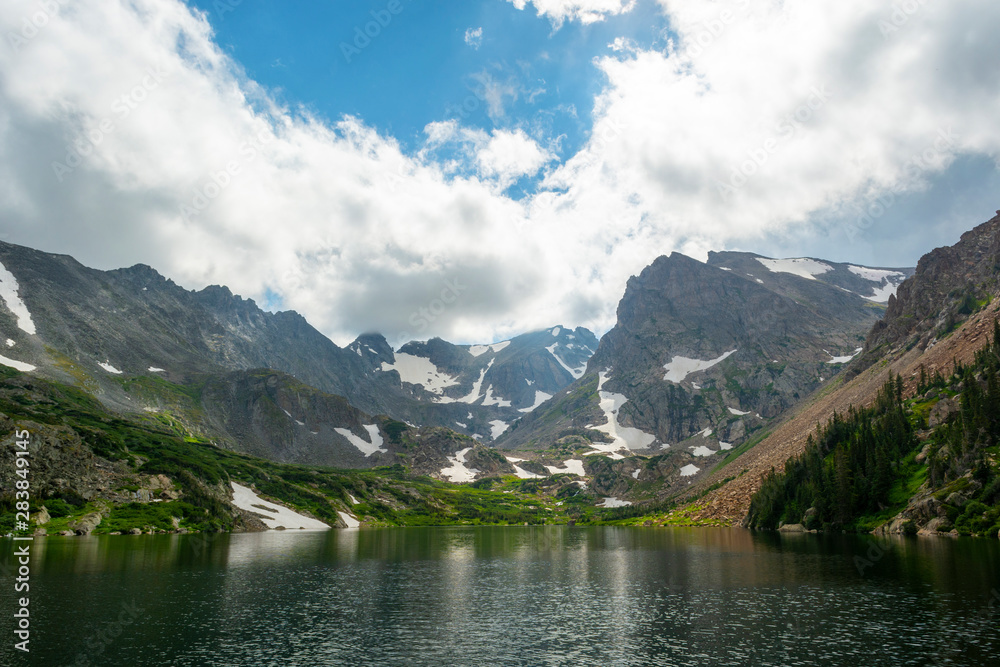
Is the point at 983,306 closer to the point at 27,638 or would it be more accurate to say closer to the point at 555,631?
the point at 555,631

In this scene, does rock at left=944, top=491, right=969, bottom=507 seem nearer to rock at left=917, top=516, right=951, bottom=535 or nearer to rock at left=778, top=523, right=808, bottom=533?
rock at left=917, top=516, right=951, bottom=535

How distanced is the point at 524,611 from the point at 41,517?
5041 inches

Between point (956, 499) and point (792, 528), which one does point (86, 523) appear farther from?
point (956, 499)

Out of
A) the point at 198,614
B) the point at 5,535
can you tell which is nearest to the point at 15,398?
the point at 5,535

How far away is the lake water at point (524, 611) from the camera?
3294cm

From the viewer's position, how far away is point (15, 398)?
186000 millimetres

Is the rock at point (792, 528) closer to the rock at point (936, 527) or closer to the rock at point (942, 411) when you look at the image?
the rock at point (936, 527)

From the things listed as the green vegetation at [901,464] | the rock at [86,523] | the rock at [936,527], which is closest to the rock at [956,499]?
the green vegetation at [901,464]

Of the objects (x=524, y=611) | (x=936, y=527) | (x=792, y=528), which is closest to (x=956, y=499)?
(x=936, y=527)

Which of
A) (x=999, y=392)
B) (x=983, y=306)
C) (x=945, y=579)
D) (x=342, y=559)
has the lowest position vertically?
(x=342, y=559)

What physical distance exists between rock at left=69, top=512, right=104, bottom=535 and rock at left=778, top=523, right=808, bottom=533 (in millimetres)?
168456

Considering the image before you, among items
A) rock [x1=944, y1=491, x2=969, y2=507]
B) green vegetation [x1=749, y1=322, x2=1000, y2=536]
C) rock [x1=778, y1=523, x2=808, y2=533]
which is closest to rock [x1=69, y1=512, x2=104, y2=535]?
rock [x1=778, y1=523, x2=808, y2=533]

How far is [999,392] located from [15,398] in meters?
275

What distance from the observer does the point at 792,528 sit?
13688 cm
